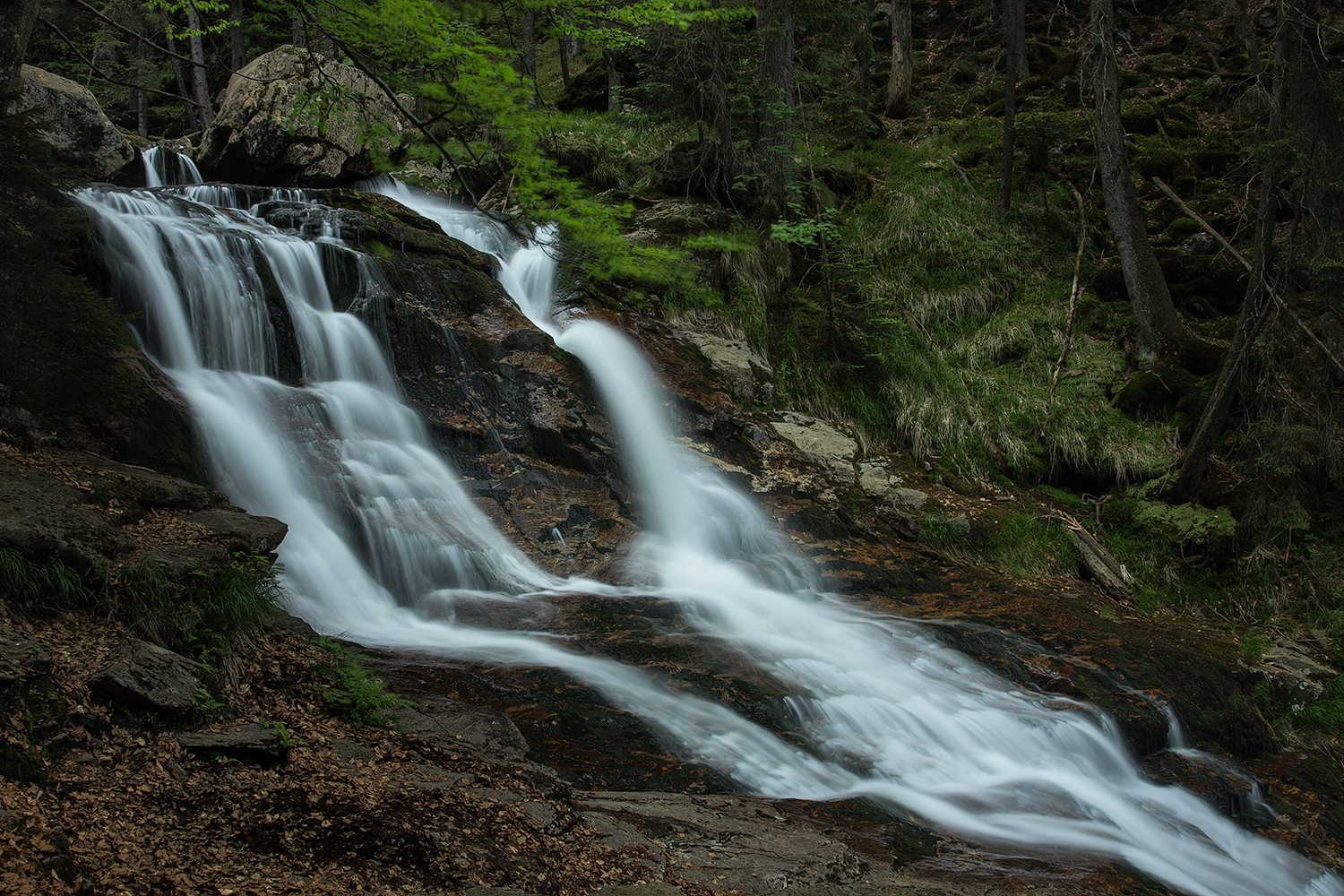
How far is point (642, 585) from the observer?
7.41 meters

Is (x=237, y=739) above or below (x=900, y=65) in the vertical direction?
below

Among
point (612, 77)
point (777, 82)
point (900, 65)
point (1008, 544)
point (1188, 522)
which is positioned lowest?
point (1008, 544)

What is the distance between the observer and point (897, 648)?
6.73 meters

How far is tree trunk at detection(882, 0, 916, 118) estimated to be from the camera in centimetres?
1872

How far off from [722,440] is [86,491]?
692cm

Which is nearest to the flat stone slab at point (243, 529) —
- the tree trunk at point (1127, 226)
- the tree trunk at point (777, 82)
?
the tree trunk at point (777, 82)

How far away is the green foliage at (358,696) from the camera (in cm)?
392

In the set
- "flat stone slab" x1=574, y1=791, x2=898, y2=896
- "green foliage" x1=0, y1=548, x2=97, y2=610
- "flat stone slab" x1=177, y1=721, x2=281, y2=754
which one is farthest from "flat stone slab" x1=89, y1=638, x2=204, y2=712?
"flat stone slab" x1=574, y1=791, x2=898, y2=896

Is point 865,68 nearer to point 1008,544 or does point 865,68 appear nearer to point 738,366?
point 738,366

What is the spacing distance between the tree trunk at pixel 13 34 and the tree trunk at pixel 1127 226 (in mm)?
13437

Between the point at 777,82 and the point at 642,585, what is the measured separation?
965cm

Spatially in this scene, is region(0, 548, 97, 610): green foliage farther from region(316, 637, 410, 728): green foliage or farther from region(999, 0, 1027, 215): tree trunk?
region(999, 0, 1027, 215): tree trunk

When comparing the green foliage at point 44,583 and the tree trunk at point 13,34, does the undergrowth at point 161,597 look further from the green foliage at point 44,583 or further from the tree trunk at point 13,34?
the tree trunk at point 13,34

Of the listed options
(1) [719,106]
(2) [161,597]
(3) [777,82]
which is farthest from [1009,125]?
(2) [161,597]
